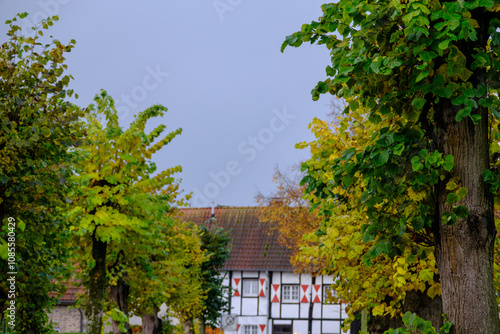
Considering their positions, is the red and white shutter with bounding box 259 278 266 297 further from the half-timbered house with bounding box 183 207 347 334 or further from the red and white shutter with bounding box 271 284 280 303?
the red and white shutter with bounding box 271 284 280 303

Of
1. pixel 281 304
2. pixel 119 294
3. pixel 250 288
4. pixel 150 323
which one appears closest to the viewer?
pixel 119 294

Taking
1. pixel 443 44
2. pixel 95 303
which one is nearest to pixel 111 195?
pixel 95 303

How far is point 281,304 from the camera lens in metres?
40.6

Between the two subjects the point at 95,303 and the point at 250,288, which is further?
the point at 250,288

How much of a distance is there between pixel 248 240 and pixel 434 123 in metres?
38.1

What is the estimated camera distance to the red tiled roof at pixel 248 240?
4188 cm

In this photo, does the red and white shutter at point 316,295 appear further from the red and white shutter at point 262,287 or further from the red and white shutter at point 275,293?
the red and white shutter at point 262,287

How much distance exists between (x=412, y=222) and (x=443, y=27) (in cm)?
172

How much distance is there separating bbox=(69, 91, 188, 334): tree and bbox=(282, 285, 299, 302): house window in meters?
24.5

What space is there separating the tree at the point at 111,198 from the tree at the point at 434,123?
8.10 metres

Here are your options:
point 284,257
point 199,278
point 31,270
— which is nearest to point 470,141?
point 31,270

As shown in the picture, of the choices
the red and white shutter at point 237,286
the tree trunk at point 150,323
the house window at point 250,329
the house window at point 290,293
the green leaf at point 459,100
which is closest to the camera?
the green leaf at point 459,100

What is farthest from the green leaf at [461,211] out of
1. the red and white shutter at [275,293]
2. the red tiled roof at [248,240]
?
the red and white shutter at [275,293]

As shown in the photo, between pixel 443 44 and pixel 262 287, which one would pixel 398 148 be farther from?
pixel 262 287
